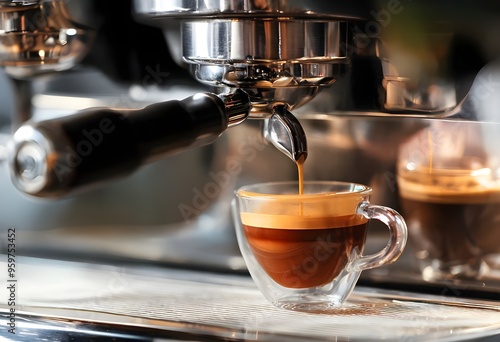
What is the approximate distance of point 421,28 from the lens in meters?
0.56

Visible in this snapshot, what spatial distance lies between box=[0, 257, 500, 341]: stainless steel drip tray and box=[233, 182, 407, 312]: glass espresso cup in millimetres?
18

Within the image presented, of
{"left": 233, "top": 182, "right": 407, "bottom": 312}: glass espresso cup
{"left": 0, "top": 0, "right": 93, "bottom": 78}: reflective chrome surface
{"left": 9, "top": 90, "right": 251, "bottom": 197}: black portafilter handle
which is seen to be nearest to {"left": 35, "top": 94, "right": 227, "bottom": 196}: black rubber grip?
{"left": 9, "top": 90, "right": 251, "bottom": 197}: black portafilter handle

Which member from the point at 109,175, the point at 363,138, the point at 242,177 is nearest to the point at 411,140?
the point at 363,138

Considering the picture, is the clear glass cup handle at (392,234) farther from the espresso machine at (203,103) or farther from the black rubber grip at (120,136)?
the black rubber grip at (120,136)

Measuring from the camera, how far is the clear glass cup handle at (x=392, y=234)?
57 cm

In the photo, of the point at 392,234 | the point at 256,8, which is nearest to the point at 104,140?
the point at 256,8

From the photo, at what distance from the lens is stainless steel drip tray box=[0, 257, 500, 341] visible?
1.70ft

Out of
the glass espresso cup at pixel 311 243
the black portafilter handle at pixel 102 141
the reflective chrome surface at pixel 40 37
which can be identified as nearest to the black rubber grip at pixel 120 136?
the black portafilter handle at pixel 102 141

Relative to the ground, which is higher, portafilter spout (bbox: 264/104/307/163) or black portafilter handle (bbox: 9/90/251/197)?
black portafilter handle (bbox: 9/90/251/197)

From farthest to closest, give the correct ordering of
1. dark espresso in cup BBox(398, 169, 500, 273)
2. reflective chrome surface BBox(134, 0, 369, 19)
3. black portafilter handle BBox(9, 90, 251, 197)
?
1. dark espresso in cup BBox(398, 169, 500, 273)
2. reflective chrome surface BBox(134, 0, 369, 19)
3. black portafilter handle BBox(9, 90, 251, 197)

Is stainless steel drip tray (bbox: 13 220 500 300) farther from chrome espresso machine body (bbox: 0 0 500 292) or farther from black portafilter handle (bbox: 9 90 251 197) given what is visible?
black portafilter handle (bbox: 9 90 251 197)

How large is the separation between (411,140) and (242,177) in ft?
0.47

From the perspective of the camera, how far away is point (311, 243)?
560 millimetres

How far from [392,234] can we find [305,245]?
2.5 inches
